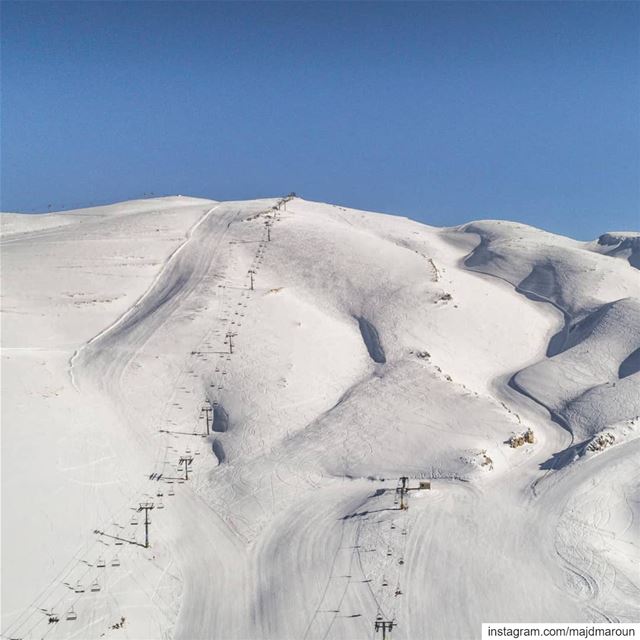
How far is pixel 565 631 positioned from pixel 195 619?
14789mm

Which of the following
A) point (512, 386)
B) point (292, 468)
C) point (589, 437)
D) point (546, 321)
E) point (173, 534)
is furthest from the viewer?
point (546, 321)

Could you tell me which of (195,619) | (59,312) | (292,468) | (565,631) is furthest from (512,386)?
(59,312)

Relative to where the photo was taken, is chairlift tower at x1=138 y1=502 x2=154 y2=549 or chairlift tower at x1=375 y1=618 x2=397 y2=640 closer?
chairlift tower at x1=375 y1=618 x2=397 y2=640

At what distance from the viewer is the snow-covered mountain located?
99.6 ft

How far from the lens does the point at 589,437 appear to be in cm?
4475

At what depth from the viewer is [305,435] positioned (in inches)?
1797

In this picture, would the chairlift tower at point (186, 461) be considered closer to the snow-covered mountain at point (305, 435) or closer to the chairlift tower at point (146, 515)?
the snow-covered mountain at point (305, 435)

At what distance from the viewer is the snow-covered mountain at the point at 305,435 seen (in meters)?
30.4

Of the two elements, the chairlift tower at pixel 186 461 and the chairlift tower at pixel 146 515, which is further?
the chairlift tower at pixel 186 461

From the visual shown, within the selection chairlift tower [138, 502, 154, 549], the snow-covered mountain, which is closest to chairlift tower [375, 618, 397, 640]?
the snow-covered mountain

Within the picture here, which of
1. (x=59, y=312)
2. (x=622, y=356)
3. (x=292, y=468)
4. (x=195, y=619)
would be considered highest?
(x=59, y=312)

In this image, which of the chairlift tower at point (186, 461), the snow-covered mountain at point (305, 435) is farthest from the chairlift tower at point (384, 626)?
the chairlift tower at point (186, 461)

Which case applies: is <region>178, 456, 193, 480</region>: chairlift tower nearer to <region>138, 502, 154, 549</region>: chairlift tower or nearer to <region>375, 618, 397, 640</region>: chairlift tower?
<region>138, 502, 154, 549</region>: chairlift tower

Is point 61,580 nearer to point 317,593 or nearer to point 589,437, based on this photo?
point 317,593
